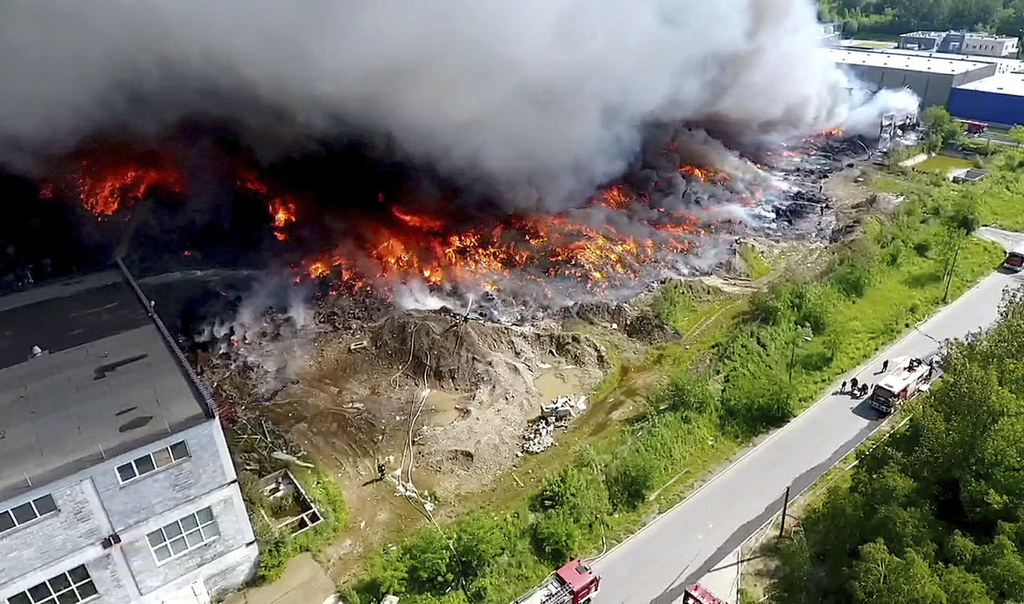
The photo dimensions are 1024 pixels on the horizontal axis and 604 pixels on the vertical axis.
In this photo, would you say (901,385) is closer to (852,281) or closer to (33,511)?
(852,281)

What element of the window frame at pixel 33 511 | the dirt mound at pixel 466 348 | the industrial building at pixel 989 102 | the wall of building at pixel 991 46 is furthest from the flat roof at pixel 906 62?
the window frame at pixel 33 511

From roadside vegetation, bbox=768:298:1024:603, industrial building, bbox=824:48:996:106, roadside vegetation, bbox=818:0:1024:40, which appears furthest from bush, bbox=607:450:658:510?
roadside vegetation, bbox=818:0:1024:40

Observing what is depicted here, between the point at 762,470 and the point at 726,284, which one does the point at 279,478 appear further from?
the point at 726,284

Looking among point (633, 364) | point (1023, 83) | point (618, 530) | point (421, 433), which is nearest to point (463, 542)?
point (618, 530)

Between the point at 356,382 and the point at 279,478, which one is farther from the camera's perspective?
the point at 356,382

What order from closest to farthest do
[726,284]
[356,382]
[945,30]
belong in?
[356,382] → [726,284] → [945,30]

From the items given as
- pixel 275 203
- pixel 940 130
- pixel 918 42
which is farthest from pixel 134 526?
pixel 918 42
